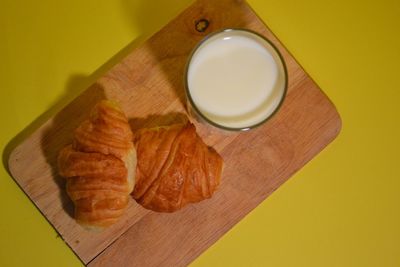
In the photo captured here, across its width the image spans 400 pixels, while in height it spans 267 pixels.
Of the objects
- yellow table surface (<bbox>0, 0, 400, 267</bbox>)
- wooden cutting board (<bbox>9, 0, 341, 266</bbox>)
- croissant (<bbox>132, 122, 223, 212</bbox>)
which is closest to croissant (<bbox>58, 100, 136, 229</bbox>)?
croissant (<bbox>132, 122, 223, 212</bbox>)

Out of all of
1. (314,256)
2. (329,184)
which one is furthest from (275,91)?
(314,256)

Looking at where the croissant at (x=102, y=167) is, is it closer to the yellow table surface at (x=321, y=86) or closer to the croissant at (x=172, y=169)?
the croissant at (x=172, y=169)

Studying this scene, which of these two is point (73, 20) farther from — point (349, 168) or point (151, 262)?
point (349, 168)

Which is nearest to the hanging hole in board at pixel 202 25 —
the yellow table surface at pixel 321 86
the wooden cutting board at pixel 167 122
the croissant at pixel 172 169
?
the wooden cutting board at pixel 167 122

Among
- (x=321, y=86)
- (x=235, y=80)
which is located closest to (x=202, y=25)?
(x=235, y=80)

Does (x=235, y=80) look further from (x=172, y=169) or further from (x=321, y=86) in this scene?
(x=321, y=86)
